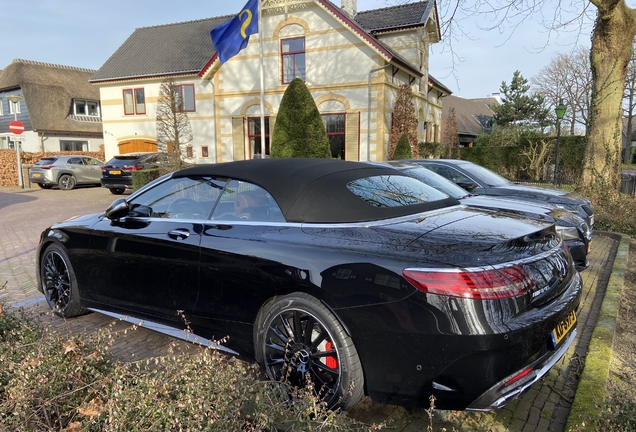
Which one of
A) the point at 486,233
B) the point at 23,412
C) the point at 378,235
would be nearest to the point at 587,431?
the point at 486,233

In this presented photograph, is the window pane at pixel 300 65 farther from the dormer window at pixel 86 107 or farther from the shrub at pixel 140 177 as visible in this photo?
the dormer window at pixel 86 107

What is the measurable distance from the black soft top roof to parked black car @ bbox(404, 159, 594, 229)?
3.79 m

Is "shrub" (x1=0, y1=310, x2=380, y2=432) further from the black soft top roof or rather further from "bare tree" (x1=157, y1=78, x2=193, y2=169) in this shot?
"bare tree" (x1=157, y1=78, x2=193, y2=169)

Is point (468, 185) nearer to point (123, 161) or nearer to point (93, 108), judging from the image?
point (123, 161)

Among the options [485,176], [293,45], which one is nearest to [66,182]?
[293,45]

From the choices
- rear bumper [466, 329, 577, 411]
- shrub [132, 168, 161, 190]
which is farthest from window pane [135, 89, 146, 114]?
rear bumper [466, 329, 577, 411]

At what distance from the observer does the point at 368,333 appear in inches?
95.9

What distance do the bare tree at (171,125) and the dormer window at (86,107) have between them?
18.8m

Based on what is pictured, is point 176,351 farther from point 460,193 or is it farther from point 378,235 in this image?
point 460,193

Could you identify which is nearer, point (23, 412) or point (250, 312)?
point (23, 412)

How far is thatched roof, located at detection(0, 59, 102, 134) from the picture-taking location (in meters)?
34.3

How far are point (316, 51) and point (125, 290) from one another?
1818cm

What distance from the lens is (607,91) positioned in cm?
1061

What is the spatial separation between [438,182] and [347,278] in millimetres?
3968
